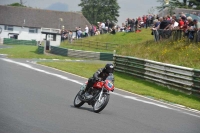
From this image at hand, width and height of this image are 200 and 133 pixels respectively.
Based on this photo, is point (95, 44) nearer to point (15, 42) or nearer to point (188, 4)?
point (15, 42)

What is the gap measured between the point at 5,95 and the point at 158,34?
55.7 feet

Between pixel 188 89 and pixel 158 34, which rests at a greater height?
pixel 158 34

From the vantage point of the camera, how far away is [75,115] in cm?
1143

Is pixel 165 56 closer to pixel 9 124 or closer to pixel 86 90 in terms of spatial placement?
pixel 86 90

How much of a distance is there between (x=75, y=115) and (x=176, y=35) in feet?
56.3

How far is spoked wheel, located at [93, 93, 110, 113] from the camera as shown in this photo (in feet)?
41.4

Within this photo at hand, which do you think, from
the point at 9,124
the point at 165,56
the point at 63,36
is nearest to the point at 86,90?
the point at 9,124

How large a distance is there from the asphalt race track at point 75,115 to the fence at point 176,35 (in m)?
8.43

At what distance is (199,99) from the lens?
1995cm

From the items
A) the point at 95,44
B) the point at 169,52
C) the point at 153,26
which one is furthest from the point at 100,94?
the point at 95,44

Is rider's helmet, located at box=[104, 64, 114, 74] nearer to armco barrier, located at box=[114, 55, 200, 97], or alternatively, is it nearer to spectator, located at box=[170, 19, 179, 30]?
armco barrier, located at box=[114, 55, 200, 97]

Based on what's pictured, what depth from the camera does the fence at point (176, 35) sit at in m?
25.5

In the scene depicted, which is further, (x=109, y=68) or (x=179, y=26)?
(x=179, y=26)

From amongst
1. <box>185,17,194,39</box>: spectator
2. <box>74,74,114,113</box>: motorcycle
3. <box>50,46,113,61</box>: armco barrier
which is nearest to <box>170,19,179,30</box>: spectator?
<box>185,17,194,39</box>: spectator
